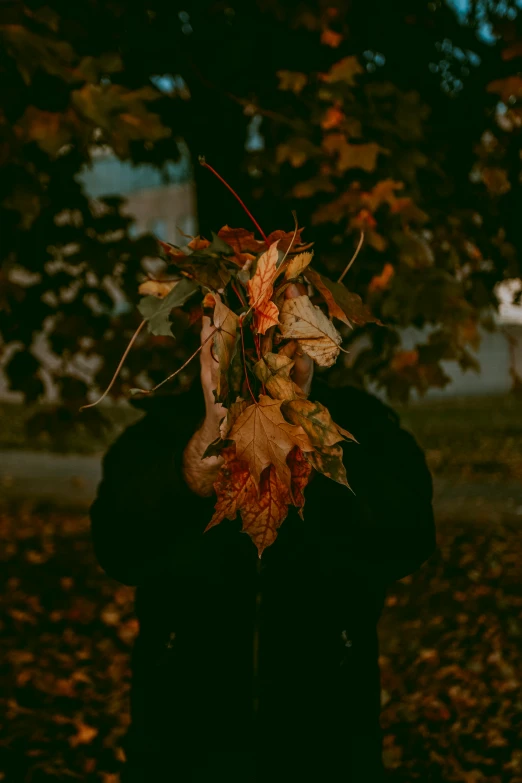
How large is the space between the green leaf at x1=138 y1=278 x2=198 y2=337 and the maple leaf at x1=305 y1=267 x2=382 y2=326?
227mm

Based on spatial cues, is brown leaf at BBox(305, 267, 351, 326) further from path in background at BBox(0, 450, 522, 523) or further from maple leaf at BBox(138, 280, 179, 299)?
path in background at BBox(0, 450, 522, 523)

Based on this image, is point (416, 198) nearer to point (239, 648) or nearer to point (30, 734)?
point (239, 648)

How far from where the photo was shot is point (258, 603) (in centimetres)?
153

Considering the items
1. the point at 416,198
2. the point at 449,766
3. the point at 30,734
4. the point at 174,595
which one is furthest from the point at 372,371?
the point at 30,734

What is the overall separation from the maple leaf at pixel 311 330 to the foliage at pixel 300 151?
130 cm

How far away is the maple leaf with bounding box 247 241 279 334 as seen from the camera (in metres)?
1.18

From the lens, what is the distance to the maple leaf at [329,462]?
1194 mm

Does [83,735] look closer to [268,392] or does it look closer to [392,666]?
[392,666]

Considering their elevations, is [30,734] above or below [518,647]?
below

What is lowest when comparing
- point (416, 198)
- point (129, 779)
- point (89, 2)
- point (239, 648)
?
point (129, 779)

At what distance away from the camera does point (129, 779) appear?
5.73 ft

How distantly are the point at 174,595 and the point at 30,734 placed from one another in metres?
2.29

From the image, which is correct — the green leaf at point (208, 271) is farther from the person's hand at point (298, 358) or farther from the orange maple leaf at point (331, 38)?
the orange maple leaf at point (331, 38)

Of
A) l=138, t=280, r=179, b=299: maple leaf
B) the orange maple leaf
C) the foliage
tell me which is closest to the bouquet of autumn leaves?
l=138, t=280, r=179, b=299: maple leaf
